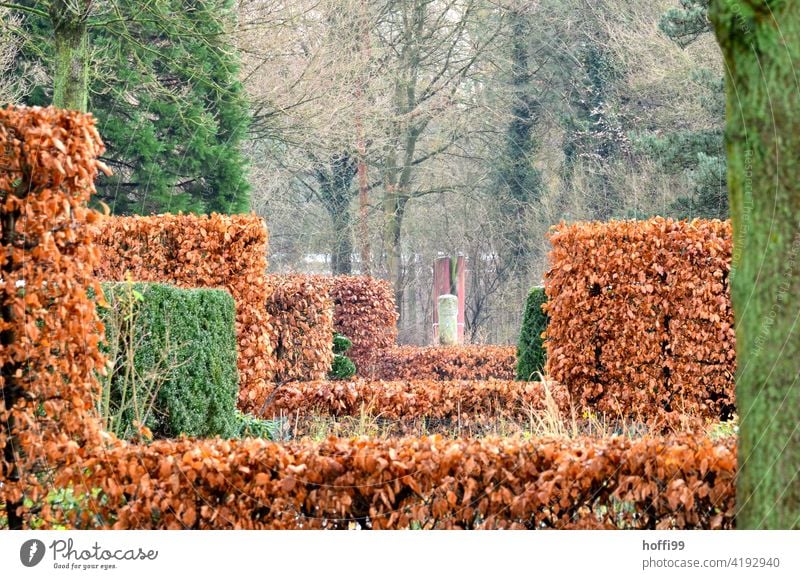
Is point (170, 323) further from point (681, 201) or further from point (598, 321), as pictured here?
point (681, 201)

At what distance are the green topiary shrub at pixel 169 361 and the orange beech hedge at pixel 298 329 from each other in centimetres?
323

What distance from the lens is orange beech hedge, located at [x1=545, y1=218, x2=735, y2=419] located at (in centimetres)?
843

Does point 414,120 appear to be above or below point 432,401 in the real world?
above

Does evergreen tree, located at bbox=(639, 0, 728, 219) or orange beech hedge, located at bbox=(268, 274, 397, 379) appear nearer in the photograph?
evergreen tree, located at bbox=(639, 0, 728, 219)

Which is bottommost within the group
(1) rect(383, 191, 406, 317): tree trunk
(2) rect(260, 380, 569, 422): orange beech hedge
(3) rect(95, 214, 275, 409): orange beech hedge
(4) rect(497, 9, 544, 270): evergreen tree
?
(2) rect(260, 380, 569, 422): orange beech hedge

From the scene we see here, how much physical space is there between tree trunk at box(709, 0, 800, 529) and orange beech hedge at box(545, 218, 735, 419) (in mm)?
4686

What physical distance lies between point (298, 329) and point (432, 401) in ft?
10.5

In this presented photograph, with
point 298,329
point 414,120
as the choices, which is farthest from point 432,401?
point 414,120

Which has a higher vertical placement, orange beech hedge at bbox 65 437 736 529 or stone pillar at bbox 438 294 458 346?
stone pillar at bbox 438 294 458 346

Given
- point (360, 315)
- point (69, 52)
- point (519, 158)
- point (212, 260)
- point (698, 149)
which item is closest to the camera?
point (212, 260)

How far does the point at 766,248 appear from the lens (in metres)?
3.77

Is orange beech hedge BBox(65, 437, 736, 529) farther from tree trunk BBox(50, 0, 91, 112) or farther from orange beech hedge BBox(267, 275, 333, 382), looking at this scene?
orange beech hedge BBox(267, 275, 333, 382)

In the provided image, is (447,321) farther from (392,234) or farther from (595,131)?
(595,131)

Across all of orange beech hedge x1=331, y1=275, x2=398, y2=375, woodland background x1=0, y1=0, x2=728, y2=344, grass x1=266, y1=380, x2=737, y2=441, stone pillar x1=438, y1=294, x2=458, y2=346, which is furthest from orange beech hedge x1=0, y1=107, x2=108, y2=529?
stone pillar x1=438, y1=294, x2=458, y2=346
